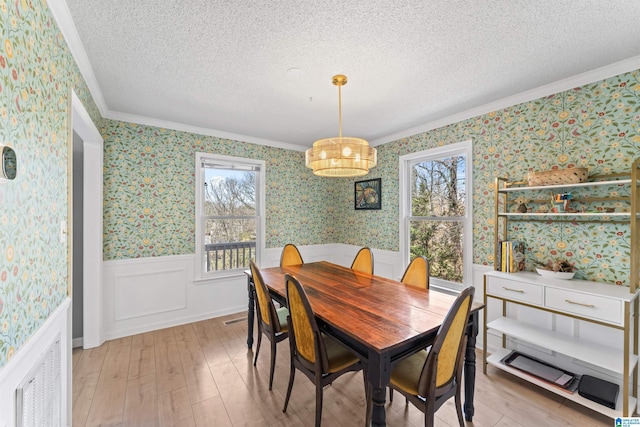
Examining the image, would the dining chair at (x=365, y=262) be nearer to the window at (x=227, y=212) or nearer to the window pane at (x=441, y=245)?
the window pane at (x=441, y=245)

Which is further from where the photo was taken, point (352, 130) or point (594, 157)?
point (352, 130)

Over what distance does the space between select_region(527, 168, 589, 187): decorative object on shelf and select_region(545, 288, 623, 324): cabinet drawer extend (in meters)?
0.88

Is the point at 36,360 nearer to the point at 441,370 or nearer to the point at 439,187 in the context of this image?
the point at 441,370

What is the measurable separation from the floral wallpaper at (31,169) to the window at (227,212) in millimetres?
2013

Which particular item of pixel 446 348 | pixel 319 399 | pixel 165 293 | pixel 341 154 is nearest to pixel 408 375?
pixel 446 348

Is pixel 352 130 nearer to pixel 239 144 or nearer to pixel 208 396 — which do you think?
pixel 239 144

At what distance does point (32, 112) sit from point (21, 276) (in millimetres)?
702

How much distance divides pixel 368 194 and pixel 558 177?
7.80ft

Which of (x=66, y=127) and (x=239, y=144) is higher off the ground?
(x=239, y=144)

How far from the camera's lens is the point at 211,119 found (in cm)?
328

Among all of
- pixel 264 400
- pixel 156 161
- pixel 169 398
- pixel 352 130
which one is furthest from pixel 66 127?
pixel 352 130

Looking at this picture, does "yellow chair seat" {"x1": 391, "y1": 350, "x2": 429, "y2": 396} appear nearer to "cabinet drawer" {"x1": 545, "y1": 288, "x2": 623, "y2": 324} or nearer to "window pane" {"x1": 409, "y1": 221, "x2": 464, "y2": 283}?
"cabinet drawer" {"x1": 545, "y1": 288, "x2": 623, "y2": 324}

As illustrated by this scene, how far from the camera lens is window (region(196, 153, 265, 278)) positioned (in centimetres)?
368

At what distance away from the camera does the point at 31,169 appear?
1.18m
